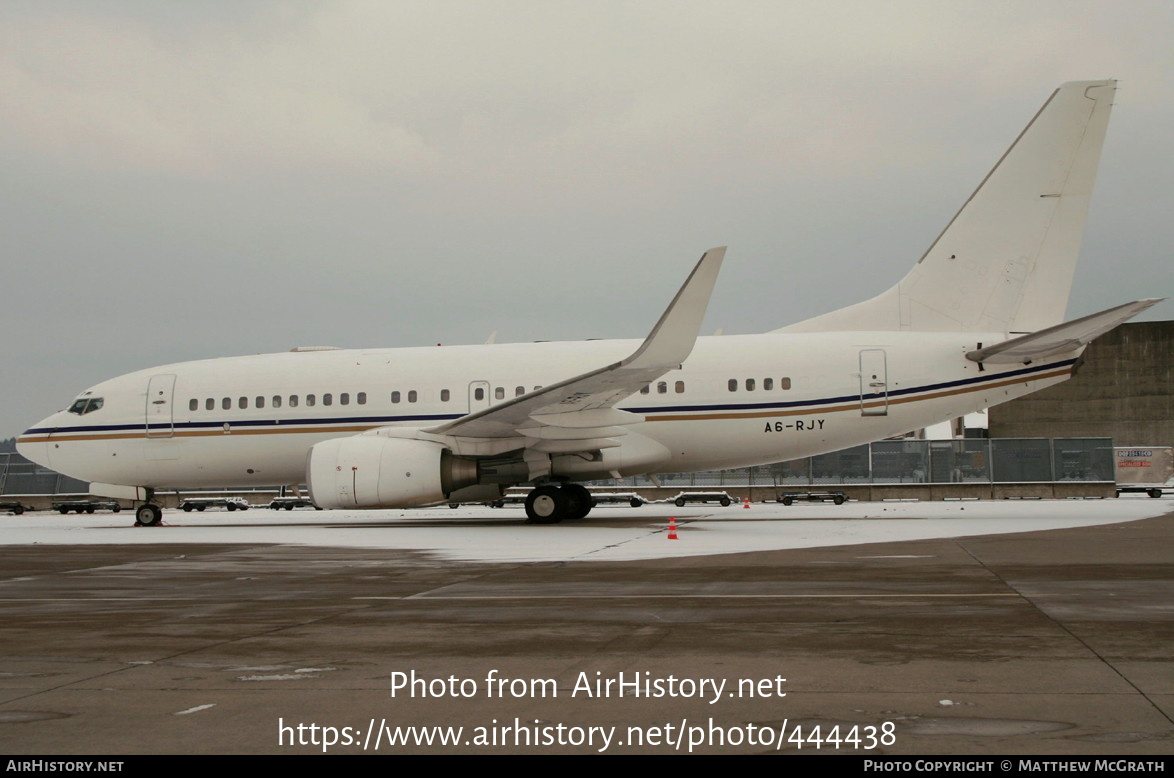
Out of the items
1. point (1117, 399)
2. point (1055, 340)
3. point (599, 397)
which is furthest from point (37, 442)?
point (1117, 399)

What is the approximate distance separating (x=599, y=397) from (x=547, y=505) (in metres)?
3.13

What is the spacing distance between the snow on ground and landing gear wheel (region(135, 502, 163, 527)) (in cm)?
33

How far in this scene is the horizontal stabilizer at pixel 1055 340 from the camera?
61.5ft

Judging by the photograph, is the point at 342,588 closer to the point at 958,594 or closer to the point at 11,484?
the point at 958,594

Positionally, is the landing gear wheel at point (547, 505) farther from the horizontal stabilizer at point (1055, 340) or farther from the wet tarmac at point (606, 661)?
the wet tarmac at point (606, 661)

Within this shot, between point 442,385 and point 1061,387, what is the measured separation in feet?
162

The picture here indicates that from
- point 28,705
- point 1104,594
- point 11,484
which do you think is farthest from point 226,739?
point 11,484

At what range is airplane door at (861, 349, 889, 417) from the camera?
2167 centimetres

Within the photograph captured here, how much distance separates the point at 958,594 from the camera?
9109mm

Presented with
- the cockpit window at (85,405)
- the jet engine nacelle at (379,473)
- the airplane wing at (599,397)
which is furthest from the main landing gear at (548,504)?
the cockpit window at (85,405)

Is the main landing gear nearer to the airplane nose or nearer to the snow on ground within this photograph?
the snow on ground

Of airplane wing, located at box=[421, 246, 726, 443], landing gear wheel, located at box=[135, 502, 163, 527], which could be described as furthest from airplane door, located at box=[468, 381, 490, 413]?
landing gear wheel, located at box=[135, 502, 163, 527]

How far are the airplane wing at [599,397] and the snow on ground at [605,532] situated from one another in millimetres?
1850

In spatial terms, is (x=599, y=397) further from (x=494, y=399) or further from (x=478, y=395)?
(x=478, y=395)
